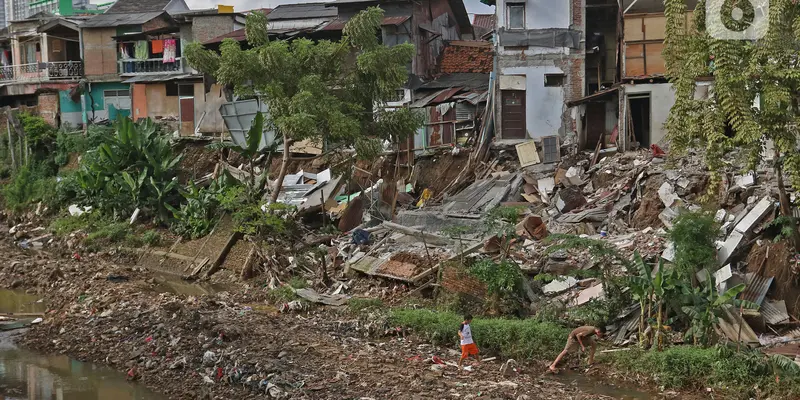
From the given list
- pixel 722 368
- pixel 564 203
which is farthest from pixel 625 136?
pixel 722 368

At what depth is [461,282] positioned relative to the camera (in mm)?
14922

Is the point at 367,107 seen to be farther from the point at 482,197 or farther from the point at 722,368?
the point at 722,368

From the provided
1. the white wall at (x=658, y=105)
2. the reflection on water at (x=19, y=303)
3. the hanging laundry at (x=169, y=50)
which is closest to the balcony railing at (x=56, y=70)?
the hanging laundry at (x=169, y=50)

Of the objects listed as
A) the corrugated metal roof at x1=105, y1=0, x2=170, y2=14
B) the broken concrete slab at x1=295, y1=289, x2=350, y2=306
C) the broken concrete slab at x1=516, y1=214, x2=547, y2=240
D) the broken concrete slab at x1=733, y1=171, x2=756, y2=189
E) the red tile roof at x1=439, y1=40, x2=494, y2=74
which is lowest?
the broken concrete slab at x1=295, y1=289, x2=350, y2=306

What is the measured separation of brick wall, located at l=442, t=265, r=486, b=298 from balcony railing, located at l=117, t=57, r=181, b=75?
2036 centimetres

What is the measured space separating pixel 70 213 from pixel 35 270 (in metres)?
5.61

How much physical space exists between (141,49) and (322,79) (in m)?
16.1

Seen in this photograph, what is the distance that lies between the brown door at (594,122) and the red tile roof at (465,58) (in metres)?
6.13

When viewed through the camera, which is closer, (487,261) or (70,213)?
(487,261)

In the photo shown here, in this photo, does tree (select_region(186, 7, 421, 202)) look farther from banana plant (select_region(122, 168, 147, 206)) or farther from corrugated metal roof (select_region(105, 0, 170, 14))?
corrugated metal roof (select_region(105, 0, 170, 14))

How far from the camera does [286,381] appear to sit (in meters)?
11.5

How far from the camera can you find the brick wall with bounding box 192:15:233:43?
3131 cm

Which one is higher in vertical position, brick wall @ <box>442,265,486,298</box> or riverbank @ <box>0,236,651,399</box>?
brick wall @ <box>442,265,486,298</box>

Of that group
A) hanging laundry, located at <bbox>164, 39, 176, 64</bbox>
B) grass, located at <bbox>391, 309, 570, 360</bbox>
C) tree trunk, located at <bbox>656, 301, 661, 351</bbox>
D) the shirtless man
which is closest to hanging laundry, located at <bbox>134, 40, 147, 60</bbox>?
hanging laundry, located at <bbox>164, 39, 176, 64</bbox>
